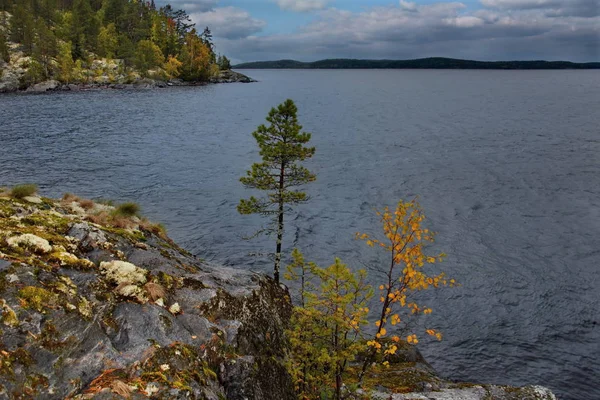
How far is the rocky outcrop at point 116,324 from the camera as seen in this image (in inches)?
288

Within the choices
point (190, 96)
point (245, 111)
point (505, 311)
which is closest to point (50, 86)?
point (190, 96)

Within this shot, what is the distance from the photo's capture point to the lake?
23859mm

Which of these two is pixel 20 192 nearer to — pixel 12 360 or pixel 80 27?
pixel 12 360

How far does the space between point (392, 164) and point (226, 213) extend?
92.8 ft

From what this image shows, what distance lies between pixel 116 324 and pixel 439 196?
41.4 meters

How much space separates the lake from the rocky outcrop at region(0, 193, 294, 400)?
46.7 ft

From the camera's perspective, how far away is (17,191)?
18.1 metres

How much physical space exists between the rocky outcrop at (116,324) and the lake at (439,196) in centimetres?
1423

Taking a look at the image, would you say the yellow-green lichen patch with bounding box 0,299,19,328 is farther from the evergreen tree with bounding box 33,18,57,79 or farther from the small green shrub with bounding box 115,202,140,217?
the evergreen tree with bounding box 33,18,57,79

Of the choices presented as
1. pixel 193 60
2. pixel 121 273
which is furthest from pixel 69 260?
pixel 193 60

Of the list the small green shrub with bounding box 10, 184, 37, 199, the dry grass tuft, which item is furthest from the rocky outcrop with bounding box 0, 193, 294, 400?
the dry grass tuft

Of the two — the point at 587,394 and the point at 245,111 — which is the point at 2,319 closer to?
the point at 587,394

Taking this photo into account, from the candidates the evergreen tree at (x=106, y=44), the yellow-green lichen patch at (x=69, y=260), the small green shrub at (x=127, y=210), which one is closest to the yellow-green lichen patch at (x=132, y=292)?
the yellow-green lichen patch at (x=69, y=260)

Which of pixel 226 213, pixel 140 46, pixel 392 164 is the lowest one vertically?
pixel 226 213
